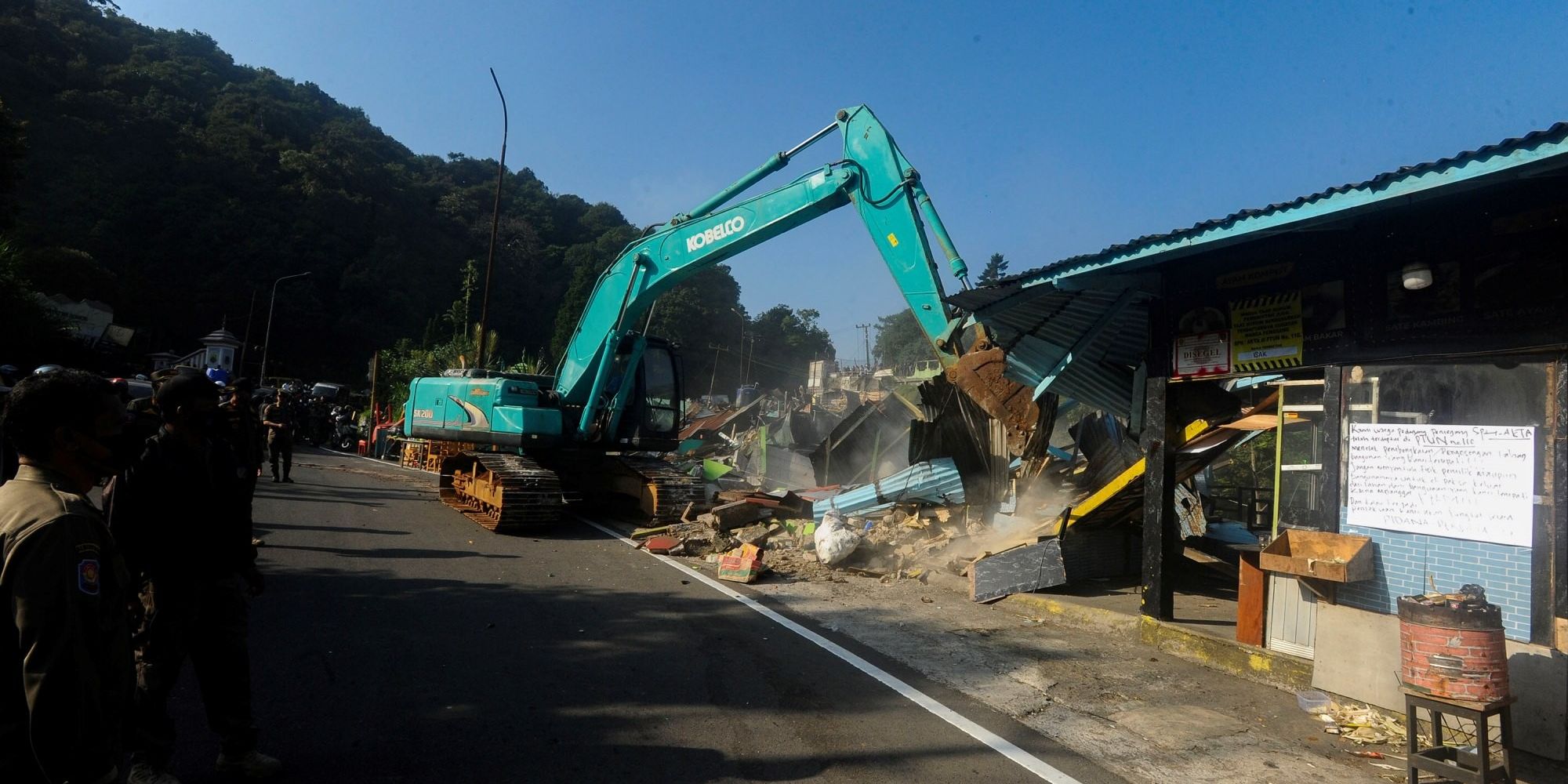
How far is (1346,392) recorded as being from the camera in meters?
5.71

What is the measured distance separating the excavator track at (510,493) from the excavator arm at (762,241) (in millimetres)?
1588

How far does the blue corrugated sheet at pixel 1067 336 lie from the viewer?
7969 millimetres

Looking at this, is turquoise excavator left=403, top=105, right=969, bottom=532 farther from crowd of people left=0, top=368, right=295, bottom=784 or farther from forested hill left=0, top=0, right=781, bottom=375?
forested hill left=0, top=0, right=781, bottom=375

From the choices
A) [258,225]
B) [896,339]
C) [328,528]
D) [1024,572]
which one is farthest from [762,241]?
[896,339]

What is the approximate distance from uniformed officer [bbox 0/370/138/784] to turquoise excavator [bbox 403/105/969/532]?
7655 millimetres

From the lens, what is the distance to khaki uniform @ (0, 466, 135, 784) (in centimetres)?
→ 191

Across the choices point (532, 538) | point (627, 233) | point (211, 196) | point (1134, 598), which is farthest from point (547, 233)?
point (1134, 598)

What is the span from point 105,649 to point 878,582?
7.73m

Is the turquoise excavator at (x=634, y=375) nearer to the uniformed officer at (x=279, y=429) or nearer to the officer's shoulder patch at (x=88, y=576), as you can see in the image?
the uniformed officer at (x=279, y=429)

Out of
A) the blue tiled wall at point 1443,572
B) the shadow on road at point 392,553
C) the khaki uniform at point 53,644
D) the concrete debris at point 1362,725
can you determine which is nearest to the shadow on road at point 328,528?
the shadow on road at point 392,553

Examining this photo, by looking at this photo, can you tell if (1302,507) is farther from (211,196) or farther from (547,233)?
(547,233)

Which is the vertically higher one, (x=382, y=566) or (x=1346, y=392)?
(x=1346, y=392)

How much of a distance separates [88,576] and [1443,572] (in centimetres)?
666

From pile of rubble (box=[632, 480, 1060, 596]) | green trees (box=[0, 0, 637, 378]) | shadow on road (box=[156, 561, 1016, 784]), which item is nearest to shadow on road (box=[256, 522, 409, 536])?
pile of rubble (box=[632, 480, 1060, 596])
